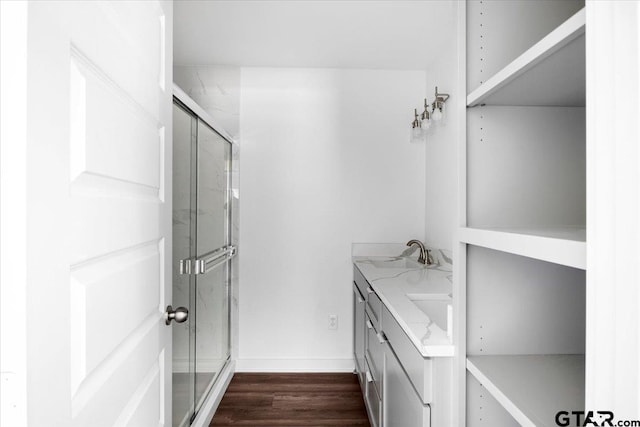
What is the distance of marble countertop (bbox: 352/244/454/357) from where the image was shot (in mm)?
1188

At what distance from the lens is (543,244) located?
2.31 feet

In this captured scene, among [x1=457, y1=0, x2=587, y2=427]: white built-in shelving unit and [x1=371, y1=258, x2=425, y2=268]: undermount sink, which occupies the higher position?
[x1=457, y1=0, x2=587, y2=427]: white built-in shelving unit

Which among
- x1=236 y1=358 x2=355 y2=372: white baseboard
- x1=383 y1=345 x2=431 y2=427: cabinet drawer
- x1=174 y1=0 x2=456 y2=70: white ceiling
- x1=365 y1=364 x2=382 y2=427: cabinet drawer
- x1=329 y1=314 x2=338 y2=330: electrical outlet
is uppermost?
x1=174 y1=0 x2=456 y2=70: white ceiling

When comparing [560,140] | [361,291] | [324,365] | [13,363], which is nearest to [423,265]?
[361,291]

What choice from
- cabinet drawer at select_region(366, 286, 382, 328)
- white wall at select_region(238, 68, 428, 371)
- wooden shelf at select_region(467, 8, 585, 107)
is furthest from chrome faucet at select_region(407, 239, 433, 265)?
wooden shelf at select_region(467, 8, 585, 107)

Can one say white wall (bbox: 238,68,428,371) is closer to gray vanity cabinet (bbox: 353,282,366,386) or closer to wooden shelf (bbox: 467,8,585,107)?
gray vanity cabinet (bbox: 353,282,366,386)

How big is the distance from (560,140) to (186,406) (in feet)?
6.68

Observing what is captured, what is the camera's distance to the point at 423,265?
2922 millimetres

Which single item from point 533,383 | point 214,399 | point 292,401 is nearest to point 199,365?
point 214,399

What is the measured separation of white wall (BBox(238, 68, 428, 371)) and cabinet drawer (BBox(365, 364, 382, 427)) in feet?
2.82

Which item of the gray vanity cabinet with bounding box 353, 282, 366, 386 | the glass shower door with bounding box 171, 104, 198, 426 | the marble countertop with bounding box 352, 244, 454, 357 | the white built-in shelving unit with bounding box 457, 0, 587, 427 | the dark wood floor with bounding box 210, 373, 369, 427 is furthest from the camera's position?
the gray vanity cabinet with bounding box 353, 282, 366, 386

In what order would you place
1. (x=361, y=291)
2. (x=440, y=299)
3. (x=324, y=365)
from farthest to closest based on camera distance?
1. (x=324, y=365)
2. (x=361, y=291)
3. (x=440, y=299)

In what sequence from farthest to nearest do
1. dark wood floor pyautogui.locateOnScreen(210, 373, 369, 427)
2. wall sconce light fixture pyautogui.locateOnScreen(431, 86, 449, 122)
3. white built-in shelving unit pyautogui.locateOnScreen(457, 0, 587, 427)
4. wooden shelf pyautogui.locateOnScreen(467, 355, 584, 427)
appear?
wall sconce light fixture pyautogui.locateOnScreen(431, 86, 449, 122) < dark wood floor pyautogui.locateOnScreen(210, 373, 369, 427) < white built-in shelving unit pyautogui.locateOnScreen(457, 0, 587, 427) < wooden shelf pyautogui.locateOnScreen(467, 355, 584, 427)
